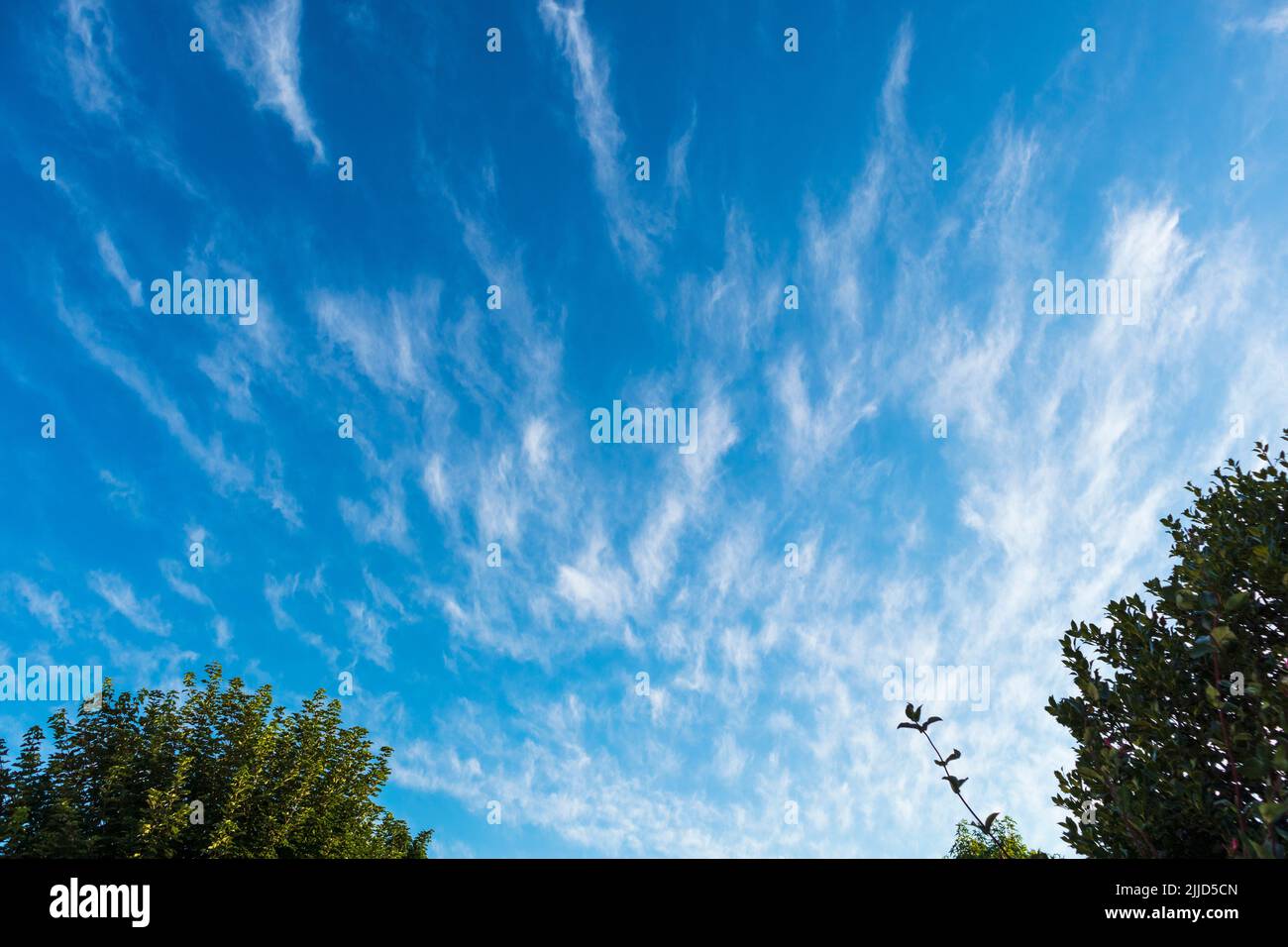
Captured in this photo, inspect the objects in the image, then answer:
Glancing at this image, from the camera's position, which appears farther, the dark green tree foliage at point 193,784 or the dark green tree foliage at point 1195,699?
the dark green tree foliage at point 193,784

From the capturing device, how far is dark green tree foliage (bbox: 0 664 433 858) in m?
25.8

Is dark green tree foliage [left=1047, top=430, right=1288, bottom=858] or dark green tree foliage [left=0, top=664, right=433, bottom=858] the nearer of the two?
dark green tree foliage [left=1047, top=430, right=1288, bottom=858]

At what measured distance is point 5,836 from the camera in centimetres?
2564

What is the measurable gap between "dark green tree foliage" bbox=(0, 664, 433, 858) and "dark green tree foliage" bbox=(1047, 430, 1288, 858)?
29309 millimetres

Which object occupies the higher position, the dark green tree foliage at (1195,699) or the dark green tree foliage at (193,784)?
the dark green tree foliage at (193,784)

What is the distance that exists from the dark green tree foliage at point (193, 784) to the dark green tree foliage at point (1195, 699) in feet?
96.2

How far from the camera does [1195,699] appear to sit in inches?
232

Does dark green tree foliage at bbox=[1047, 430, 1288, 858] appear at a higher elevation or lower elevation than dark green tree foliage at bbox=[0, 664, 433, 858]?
lower

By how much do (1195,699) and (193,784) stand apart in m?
34.5

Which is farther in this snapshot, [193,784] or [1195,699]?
[193,784]

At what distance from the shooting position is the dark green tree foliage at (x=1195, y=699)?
199 inches

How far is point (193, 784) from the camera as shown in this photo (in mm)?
28000
